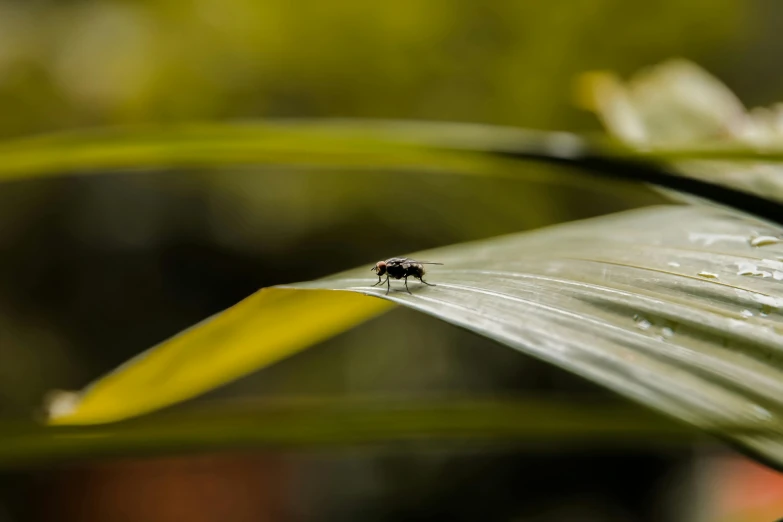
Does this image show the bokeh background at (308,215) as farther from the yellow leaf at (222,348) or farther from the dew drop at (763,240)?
the dew drop at (763,240)

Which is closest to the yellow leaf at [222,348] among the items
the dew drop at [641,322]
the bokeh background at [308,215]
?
the dew drop at [641,322]

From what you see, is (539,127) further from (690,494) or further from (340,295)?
(340,295)

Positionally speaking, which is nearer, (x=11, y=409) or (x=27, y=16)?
(x=27, y=16)

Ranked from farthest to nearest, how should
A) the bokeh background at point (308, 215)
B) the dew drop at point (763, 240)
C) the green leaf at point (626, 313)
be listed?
the bokeh background at point (308, 215) → the dew drop at point (763, 240) → the green leaf at point (626, 313)

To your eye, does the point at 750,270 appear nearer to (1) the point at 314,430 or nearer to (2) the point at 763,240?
(2) the point at 763,240

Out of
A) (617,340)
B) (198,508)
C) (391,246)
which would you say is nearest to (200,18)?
(391,246)

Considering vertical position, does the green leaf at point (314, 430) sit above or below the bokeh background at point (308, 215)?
below

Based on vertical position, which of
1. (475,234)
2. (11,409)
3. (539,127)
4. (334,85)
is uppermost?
(334,85)

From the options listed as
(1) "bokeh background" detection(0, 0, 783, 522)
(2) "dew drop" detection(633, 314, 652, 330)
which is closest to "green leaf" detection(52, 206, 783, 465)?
(2) "dew drop" detection(633, 314, 652, 330)
